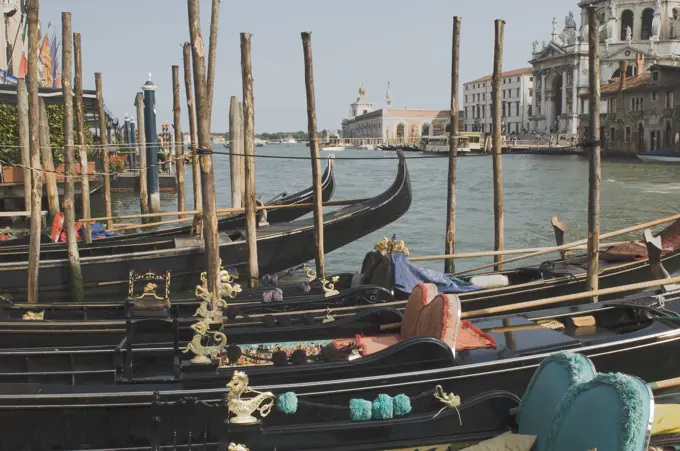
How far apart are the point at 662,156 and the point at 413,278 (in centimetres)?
2656

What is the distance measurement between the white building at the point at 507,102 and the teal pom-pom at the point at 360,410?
2037 inches

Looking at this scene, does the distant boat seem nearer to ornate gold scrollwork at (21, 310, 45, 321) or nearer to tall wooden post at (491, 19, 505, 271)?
tall wooden post at (491, 19, 505, 271)

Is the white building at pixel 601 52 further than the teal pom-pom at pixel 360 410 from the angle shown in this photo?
Yes

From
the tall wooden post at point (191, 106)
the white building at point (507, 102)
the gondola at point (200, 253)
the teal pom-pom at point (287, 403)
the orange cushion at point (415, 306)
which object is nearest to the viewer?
the teal pom-pom at point (287, 403)

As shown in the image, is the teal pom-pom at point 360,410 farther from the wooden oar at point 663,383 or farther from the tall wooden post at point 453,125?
the tall wooden post at point 453,125

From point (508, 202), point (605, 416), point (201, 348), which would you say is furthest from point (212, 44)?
point (508, 202)

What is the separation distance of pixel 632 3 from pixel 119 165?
128 ft

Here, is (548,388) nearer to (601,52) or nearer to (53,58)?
(53,58)

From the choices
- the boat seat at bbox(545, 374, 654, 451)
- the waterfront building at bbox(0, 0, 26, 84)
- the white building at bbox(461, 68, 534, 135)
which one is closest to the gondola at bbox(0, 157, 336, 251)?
the boat seat at bbox(545, 374, 654, 451)

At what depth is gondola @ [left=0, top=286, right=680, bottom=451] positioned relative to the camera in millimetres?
2990

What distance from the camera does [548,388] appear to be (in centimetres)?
284

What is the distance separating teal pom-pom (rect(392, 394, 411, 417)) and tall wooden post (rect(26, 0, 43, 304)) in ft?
11.8

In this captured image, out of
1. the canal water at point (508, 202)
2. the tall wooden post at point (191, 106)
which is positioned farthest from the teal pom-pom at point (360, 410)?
the tall wooden post at point (191, 106)

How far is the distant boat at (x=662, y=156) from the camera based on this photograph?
2780 centimetres
